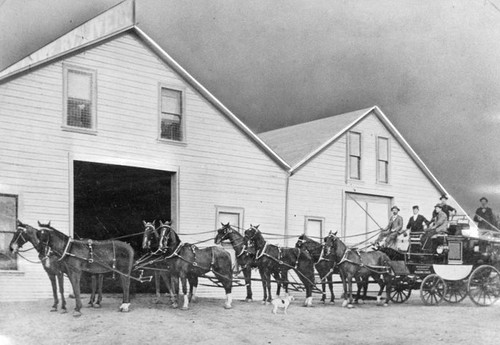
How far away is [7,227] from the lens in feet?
51.5

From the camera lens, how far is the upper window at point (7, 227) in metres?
15.6

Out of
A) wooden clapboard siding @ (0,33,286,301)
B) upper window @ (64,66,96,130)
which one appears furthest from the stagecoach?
upper window @ (64,66,96,130)

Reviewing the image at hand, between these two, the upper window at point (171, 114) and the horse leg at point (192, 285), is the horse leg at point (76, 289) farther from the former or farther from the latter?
the upper window at point (171, 114)

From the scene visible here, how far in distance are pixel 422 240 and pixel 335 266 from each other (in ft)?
9.09

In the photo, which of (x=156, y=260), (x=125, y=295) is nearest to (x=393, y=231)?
(x=156, y=260)

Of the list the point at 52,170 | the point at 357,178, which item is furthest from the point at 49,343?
the point at 357,178

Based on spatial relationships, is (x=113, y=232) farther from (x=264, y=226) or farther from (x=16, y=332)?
(x=16, y=332)

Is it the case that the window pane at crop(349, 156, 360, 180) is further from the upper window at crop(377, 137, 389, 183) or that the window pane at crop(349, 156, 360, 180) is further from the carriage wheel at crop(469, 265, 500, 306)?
the carriage wheel at crop(469, 265, 500, 306)

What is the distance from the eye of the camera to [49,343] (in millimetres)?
11016

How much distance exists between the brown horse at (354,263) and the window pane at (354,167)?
6.16 meters

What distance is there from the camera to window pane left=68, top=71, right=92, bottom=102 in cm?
1716

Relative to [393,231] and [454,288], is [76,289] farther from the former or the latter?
[454,288]

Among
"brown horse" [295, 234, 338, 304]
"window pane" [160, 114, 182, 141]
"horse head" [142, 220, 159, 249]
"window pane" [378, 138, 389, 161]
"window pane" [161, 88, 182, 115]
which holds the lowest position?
"brown horse" [295, 234, 338, 304]

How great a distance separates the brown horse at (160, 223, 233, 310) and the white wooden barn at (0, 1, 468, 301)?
205 centimetres
